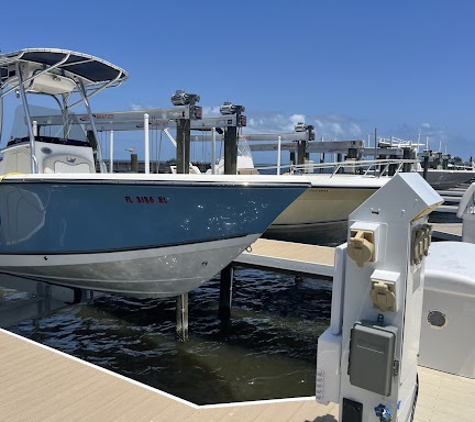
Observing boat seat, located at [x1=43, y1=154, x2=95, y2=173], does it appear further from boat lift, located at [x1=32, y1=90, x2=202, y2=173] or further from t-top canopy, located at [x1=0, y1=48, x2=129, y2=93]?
t-top canopy, located at [x1=0, y1=48, x2=129, y2=93]

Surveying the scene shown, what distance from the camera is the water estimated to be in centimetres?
542

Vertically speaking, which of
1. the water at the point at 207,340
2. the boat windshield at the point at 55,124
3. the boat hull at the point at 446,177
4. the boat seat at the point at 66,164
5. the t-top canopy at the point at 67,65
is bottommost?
the water at the point at 207,340

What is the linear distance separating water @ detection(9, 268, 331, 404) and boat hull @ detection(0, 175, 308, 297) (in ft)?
3.18

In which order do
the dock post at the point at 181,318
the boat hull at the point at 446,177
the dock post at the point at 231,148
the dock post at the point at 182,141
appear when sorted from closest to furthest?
the dock post at the point at 181,318 < the dock post at the point at 182,141 < the dock post at the point at 231,148 < the boat hull at the point at 446,177

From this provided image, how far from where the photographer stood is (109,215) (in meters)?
5.32

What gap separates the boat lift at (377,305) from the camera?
1.97 meters

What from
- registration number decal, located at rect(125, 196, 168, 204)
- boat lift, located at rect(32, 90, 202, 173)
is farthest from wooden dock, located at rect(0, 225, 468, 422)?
boat lift, located at rect(32, 90, 202, 173)

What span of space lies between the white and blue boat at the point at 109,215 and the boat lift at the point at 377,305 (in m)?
2.93

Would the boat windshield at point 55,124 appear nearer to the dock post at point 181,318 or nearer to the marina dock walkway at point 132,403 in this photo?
the dock post at point 181,318

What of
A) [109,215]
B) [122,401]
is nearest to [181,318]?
[109,215]

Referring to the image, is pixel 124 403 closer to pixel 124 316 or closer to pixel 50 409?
pixel 50 409

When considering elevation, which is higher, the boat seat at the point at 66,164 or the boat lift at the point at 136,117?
the boat lift at the point at 136,117

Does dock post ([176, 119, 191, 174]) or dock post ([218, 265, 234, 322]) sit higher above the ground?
dock post ([176, 119, 191, 174])

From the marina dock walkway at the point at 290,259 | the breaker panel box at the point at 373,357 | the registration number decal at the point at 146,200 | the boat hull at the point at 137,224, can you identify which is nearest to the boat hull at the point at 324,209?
the marina dock walkway at the point at 290,259
